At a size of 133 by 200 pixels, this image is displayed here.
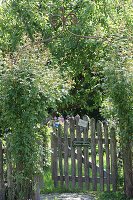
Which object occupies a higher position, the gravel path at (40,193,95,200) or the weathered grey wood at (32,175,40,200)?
the weathered grey wood at (32,175,40,200)

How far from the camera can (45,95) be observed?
15.5 ft

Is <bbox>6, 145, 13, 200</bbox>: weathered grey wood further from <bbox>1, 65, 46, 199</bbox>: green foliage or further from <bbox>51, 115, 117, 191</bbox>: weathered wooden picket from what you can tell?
<bbox>51, 115, 117, 191</bbox>: weathered wooden picket

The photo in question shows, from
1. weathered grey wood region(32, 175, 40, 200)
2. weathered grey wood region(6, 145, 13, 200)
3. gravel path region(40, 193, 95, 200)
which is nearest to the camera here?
weathered grey wood region(32, 175, 40, 200)

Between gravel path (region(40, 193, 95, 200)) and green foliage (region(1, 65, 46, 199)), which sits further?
gravel path (region(40, 193, 95, 200))

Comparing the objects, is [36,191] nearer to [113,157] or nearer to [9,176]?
[9,176]

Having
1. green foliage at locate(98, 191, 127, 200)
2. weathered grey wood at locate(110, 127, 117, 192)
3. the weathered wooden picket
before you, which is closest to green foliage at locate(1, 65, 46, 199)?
the weathered wooden picket

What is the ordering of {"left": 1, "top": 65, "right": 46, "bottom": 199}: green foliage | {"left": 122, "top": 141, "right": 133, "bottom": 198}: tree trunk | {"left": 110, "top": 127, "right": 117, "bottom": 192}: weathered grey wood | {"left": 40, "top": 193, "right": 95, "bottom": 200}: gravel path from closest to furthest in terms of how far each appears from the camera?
{"left": 1, "top": 65, "right": 46, "bottom": 199}: green foliage < {"left": 122, "top": 141, "right": 133, "bottom": 198}: tree trunk < {"left": 40, "top": 193, "right": 95, "bottom": 200}: gravel path < {"left": 110, "top": 127, "right": 117, "bottom": 192}: weathered grey wood

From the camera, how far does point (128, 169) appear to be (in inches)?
215

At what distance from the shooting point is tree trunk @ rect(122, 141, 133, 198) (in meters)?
5.42

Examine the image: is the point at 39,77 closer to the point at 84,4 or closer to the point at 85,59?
the point at 85,59

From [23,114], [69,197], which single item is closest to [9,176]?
[69,197]

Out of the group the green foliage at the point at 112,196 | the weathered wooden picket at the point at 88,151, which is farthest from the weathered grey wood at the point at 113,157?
the green foliage at the point at 112,196

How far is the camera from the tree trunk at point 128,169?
542 centimetres

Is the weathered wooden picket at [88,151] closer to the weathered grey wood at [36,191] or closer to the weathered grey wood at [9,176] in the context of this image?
the weathered grey wood at [36,191]
